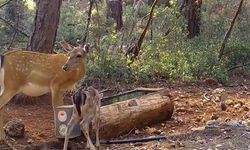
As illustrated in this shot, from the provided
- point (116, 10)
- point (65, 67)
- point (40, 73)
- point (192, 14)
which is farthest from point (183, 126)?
point (116, 10)

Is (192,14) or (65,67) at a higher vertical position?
(192,14)

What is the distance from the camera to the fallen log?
757 cm

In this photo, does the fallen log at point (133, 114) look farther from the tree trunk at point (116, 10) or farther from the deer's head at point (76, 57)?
the tree trunk at point (116, 10)

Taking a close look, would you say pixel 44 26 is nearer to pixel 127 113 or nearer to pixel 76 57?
pixel 76 57

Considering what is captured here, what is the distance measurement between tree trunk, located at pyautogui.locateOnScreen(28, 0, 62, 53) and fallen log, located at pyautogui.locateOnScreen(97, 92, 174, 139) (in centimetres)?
203

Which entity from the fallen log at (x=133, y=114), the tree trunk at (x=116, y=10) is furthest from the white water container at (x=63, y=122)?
the tree trunk at (x=116, y=10)

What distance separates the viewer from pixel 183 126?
326 inches

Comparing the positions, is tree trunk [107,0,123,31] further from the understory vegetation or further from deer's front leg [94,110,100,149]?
deer's front leg [94,110,100,149]

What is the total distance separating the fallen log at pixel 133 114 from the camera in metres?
7.57

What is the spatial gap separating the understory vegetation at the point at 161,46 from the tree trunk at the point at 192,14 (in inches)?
7.7

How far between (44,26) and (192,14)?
262 inches

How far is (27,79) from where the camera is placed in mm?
7738

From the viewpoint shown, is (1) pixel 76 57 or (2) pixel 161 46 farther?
(2) pixel 161 46

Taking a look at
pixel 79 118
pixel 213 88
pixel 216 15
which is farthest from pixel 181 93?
pixel 216 15
